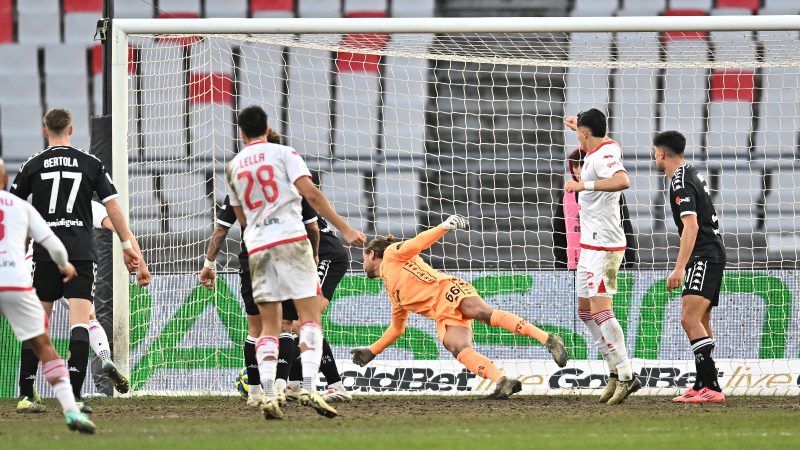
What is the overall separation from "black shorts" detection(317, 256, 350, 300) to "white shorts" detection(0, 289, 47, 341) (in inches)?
131

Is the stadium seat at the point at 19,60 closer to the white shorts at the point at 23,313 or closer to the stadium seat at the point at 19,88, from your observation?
the stadium seat at the point at 19,88

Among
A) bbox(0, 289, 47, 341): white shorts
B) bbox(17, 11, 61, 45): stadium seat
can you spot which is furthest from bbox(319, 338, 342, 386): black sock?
bbox(17, 11, 61, 45): stadium seat

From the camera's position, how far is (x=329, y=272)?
390 inches

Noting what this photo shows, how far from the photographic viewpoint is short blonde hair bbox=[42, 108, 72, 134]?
8.85m

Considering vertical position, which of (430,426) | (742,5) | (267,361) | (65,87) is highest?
(742,5)

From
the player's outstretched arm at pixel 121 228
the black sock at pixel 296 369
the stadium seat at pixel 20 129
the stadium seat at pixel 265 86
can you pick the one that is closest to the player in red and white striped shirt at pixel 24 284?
the player's outstretched arm at pixel 121 228

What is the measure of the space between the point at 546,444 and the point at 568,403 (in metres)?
3.37

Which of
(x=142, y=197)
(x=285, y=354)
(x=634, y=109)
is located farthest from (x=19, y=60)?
(x=285, y=354)

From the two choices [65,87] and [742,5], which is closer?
[742,5]

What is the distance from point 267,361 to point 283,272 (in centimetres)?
58

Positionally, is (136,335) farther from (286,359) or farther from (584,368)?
(584,368)

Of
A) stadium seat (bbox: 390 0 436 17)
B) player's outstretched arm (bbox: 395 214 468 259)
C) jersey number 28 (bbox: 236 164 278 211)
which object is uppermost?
→ stadium seat (bbox: 390 0 436 17)

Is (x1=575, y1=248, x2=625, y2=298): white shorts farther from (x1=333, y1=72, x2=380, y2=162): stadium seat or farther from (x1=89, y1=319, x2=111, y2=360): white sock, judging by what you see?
(x1=333, y1=72, x2=380, y2=162): stadium seat

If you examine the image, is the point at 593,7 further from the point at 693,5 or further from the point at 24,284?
the point at 24,284
